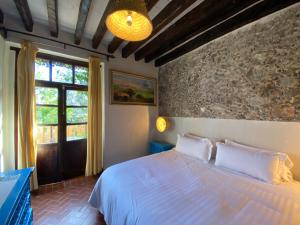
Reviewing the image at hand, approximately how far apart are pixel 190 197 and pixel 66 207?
5.61 ft

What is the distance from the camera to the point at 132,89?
3.35 meters

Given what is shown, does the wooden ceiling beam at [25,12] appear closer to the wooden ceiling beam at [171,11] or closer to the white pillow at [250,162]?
the wooden ceiling beam at [171,11]

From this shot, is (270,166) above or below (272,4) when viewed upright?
below

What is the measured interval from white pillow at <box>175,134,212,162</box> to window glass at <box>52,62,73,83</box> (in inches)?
91.4

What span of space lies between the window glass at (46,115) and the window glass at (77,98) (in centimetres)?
29

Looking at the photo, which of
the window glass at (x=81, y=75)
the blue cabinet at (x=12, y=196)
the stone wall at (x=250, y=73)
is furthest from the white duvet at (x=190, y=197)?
the window glass at (x=81, y=75)

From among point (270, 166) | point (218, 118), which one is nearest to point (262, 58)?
point (218, 118)

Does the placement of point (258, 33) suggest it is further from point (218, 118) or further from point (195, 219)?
point (195, 219)

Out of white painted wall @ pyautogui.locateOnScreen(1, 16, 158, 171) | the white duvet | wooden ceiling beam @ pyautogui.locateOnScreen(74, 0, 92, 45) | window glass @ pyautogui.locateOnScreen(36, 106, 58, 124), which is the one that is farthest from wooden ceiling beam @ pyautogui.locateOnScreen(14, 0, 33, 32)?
the white duvet

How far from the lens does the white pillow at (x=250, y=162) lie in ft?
5.33

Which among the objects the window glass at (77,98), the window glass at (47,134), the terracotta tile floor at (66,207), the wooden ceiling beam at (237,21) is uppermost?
the wooden ceiling beam at (237,21)

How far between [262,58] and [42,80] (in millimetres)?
3294

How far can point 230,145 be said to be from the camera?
2.05 metres

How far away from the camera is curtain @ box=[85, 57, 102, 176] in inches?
109
